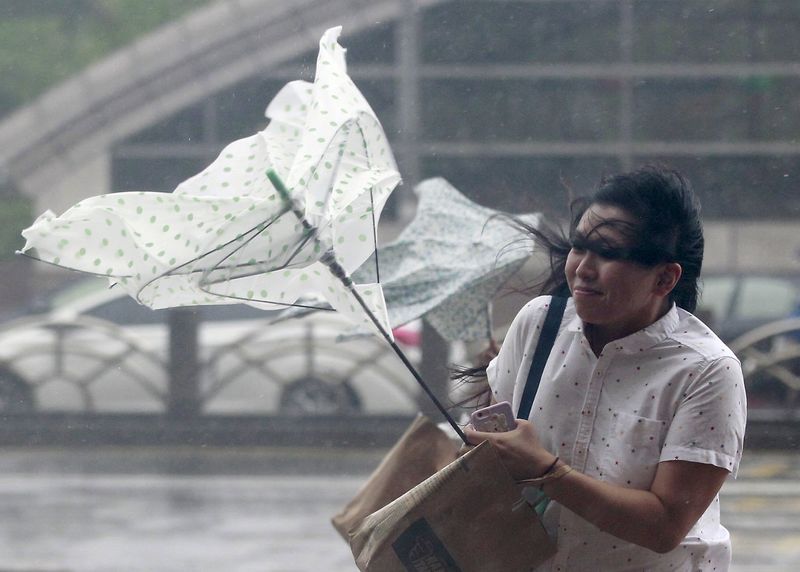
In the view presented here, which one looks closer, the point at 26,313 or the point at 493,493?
the point at 493,493

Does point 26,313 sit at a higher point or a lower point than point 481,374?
lower

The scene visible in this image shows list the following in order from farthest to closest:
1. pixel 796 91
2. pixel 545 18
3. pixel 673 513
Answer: pixel 796 91 → pixel 545 18 → pixel 673 513

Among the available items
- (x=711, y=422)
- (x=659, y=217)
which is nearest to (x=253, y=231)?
(x=659, y=217)

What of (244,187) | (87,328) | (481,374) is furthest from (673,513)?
(87,328)

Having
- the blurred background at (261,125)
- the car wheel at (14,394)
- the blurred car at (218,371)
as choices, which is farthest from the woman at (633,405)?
the car wheel at (14,394)

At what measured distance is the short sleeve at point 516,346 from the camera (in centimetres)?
175

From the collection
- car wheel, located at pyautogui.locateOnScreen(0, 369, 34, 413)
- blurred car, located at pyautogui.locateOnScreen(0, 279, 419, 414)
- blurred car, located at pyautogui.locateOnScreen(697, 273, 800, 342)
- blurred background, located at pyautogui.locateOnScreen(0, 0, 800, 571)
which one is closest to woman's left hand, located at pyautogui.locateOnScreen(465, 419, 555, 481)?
blurred background, located at pyautogui.locateOnScreen(0, 0, 800, 571)

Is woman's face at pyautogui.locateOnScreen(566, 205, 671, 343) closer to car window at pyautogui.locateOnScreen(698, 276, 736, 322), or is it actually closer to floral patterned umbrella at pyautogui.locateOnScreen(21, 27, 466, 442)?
floral patterned umbrella at pyautogui.locateOnScreen(21, 27, 466, 442)

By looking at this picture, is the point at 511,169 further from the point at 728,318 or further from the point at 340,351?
the point at 728,318

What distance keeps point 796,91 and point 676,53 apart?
1103 millimetres

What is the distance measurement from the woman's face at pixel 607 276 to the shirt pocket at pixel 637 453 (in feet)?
0.48

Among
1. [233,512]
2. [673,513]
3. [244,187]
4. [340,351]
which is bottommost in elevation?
[233,512]

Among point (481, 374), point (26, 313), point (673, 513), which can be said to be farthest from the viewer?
point (26, 313)

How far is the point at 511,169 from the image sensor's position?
856 centimetres
